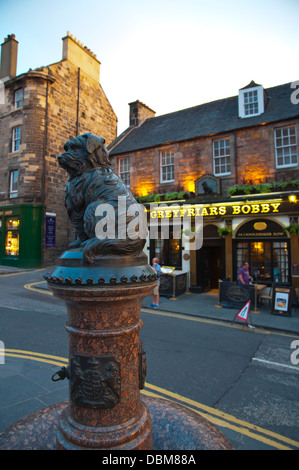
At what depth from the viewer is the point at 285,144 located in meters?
12.8

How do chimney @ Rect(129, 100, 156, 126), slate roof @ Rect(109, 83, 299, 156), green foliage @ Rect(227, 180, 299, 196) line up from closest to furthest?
green foliage @ Rect(227, 180, 299, 196) < slate roof @ Rect(109, 83, 299, 156) < chimney @ Rect(129, 100, 156, 126)

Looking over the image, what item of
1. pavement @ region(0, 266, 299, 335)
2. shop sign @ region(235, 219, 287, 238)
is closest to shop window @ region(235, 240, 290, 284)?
shop sign @ region(235, 219, 287, 238)

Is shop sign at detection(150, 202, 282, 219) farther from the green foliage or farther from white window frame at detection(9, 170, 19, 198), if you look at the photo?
white window frame at detection(9, 170, 19, 198)

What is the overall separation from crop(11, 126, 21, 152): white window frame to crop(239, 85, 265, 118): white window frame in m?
15.9

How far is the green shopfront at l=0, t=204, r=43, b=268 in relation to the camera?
62.8ft

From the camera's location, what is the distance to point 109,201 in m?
2.39

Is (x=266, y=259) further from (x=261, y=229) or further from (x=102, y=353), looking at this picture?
(x=102, y=353)

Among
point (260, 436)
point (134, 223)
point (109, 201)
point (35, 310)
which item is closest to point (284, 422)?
point (260, 436)

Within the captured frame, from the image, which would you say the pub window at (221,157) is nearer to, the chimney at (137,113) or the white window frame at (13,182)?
the chimney at (137,113)

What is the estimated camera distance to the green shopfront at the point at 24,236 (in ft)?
62.8

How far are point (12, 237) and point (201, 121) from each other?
51.2 ft

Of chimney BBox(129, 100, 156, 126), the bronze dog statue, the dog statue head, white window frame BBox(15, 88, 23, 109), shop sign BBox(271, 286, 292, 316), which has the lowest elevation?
shop sign BBox(271, 286, 292, 316)

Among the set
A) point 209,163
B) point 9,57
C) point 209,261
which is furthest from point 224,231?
point 9,57

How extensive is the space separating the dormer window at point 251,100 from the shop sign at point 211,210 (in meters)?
5.16
